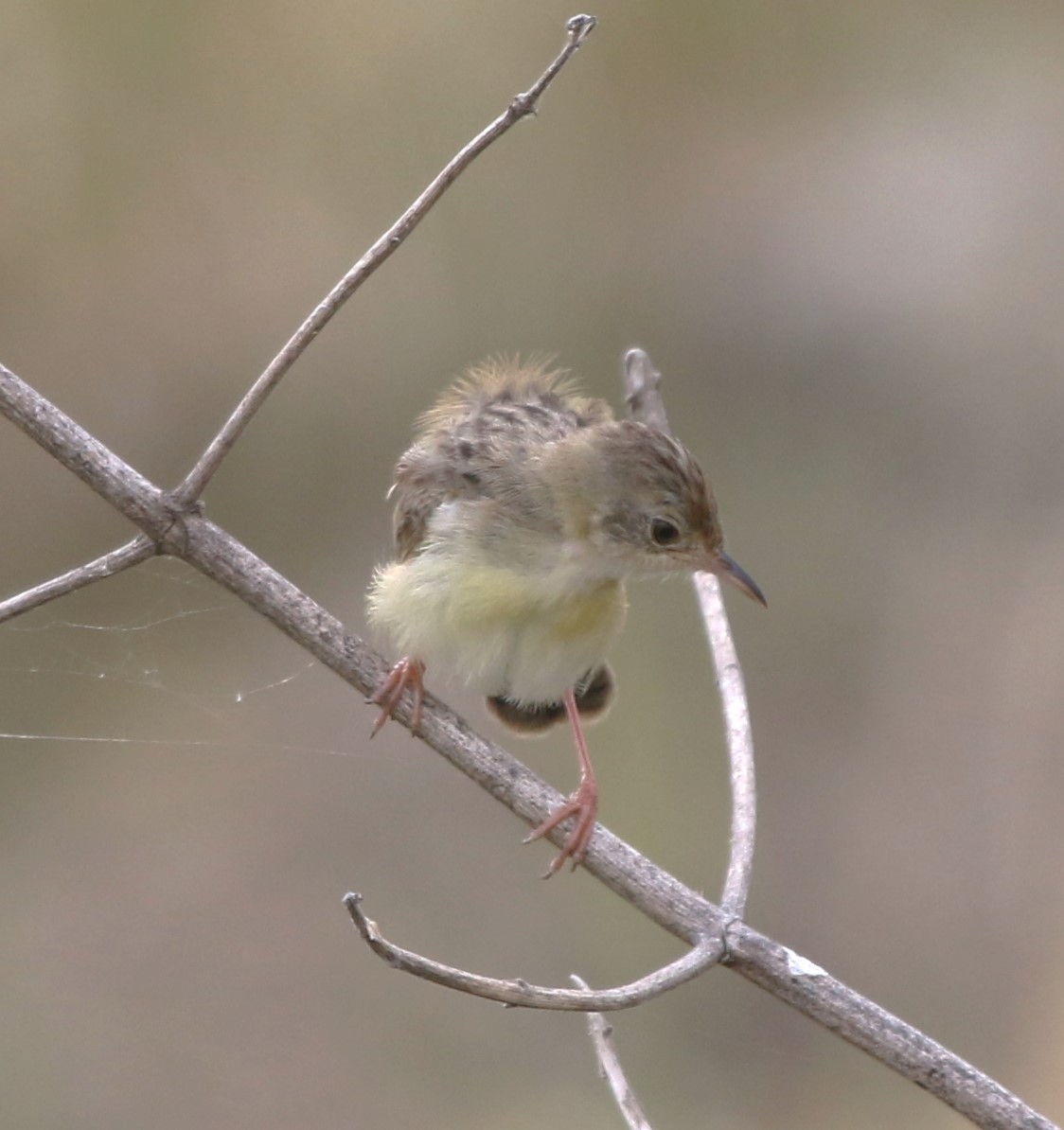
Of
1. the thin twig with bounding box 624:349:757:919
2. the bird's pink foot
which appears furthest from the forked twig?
the thin twig with bounding box 624:349:757:919

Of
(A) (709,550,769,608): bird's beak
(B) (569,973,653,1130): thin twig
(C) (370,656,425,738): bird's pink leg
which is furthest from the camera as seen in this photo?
(A) (709,550,769,608): bird's beak

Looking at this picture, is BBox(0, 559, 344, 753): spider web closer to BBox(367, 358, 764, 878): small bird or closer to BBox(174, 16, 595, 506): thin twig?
BBox(367, 358, 764, 878): small bird

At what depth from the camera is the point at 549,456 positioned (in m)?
2.67

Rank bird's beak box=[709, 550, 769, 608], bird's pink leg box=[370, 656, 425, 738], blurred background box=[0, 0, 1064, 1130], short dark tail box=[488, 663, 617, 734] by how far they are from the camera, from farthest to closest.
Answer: blurred background box=[0, 0, 1064, 1130]
short dark tail box=[488, 663, 617, 734]
bird's beak box=[709, 550, 769, 608]
bird's pink leg box=[370, 656, 425, 738]

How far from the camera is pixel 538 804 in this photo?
2.05 meters

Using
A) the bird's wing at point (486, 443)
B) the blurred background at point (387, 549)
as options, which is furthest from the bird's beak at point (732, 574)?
the blurred background at point (387, 549)

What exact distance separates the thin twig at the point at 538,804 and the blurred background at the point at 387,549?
2466 millimetres

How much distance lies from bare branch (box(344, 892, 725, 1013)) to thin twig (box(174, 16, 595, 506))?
67 cm

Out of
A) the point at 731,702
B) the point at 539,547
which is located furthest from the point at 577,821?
the point at 539,547

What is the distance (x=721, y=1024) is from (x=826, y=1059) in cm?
40

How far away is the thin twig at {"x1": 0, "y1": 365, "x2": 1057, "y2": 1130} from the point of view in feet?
5.59

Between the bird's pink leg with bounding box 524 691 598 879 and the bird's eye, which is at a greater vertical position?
the bird's eye

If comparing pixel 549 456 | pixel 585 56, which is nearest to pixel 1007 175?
pixel 585 56

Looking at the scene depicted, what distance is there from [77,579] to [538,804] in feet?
2.47
